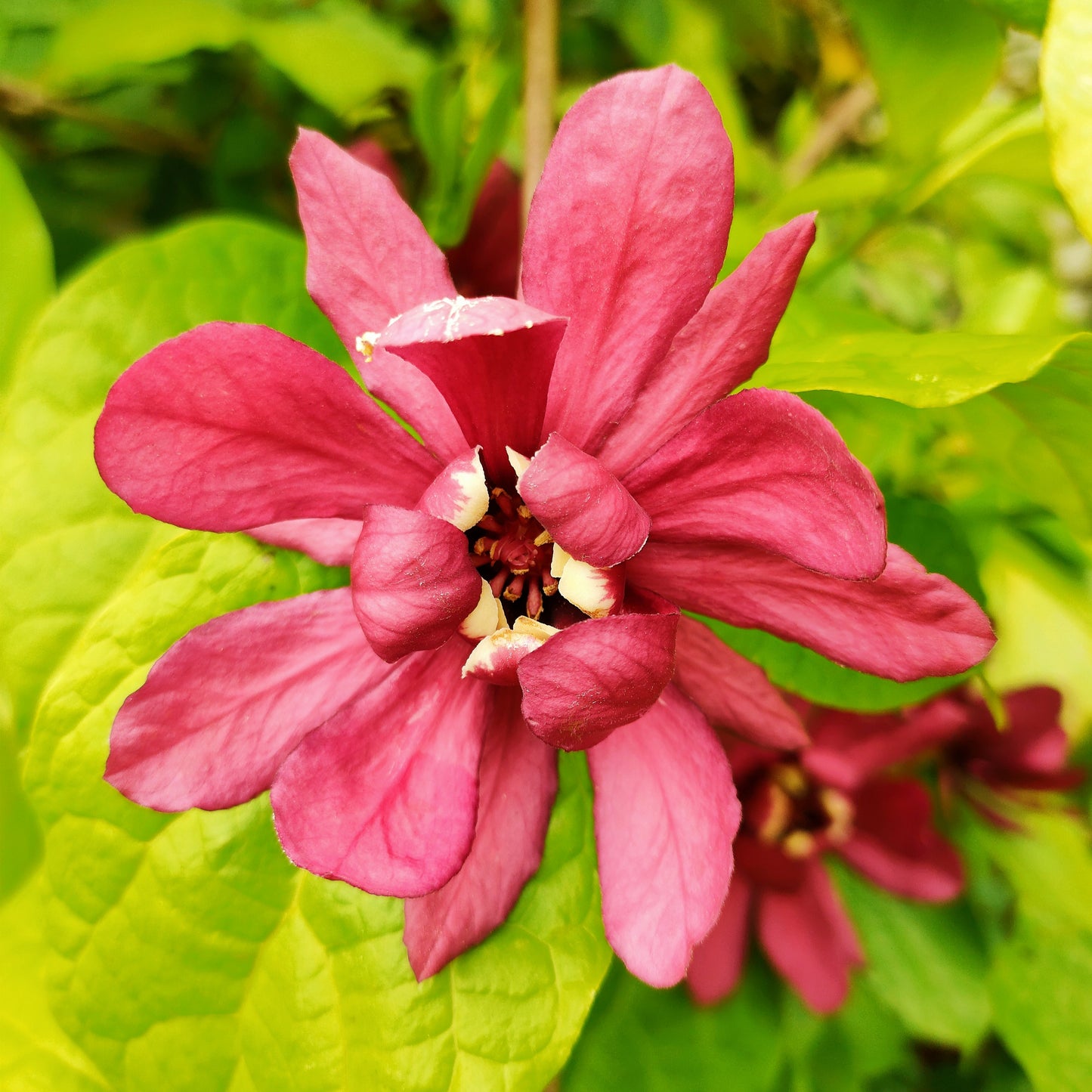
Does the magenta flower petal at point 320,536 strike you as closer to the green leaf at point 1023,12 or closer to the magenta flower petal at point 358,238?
the magenta flower petal at point 358,238

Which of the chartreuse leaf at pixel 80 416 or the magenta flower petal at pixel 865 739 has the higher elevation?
the chartreuse leaf at pixel 80 416

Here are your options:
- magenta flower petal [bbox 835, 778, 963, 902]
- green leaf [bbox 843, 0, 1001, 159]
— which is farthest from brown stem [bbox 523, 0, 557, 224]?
magenta flower petal [bbox 835, 778, 963, 902]

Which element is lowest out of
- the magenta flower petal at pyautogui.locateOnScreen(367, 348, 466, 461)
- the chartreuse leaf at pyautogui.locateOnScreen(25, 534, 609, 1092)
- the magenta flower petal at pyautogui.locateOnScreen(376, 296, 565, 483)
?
the chartreuse leaf at pyautogui.locateOnScreen(25, 534, 609, 1092)

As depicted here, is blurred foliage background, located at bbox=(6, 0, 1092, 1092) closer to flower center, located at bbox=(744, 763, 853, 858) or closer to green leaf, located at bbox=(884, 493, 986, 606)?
green leaf, located at bbox=(884, 493, 986, 606)

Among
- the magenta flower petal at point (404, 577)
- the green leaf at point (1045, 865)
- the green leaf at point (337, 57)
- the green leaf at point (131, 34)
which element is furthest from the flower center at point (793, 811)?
the green leaf at point (131, 34)

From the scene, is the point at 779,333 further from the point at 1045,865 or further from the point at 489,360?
the point at 1045,865

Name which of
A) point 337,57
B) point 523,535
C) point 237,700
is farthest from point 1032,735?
point 337,57
